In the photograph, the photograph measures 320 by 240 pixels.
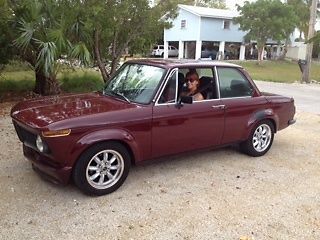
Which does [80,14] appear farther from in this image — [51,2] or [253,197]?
[253,197]

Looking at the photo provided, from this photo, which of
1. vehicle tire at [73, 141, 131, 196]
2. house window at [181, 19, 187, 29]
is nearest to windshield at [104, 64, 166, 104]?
vehicle tire at [73, 141, 131, 196]

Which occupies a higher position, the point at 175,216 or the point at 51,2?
the point at 51,2

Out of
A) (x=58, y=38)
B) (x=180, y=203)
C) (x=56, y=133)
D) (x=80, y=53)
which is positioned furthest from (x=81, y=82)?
(x=180, y=203)

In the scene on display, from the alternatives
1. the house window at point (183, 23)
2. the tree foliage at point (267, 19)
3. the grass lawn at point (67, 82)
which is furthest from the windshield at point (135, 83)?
the house window at point (183, 23)

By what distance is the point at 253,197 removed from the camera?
15.0ft

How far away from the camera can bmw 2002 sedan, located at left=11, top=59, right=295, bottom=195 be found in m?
4.19

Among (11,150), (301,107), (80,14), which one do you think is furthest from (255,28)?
(11,150)

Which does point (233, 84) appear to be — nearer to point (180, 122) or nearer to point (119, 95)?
point (180, 122)

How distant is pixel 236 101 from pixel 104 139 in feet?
7.42

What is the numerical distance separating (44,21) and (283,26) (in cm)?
3016

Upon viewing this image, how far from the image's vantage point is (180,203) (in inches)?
→ 171

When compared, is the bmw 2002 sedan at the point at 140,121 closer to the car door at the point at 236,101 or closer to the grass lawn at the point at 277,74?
the car door at the point at 236,101

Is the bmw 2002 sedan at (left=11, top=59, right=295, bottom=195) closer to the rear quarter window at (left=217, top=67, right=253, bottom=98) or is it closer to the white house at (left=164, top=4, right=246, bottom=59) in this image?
the rear quarter window at (left=217, top=67, right=253, bottom=98)

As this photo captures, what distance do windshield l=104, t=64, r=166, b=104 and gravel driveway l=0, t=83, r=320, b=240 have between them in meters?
1.10
